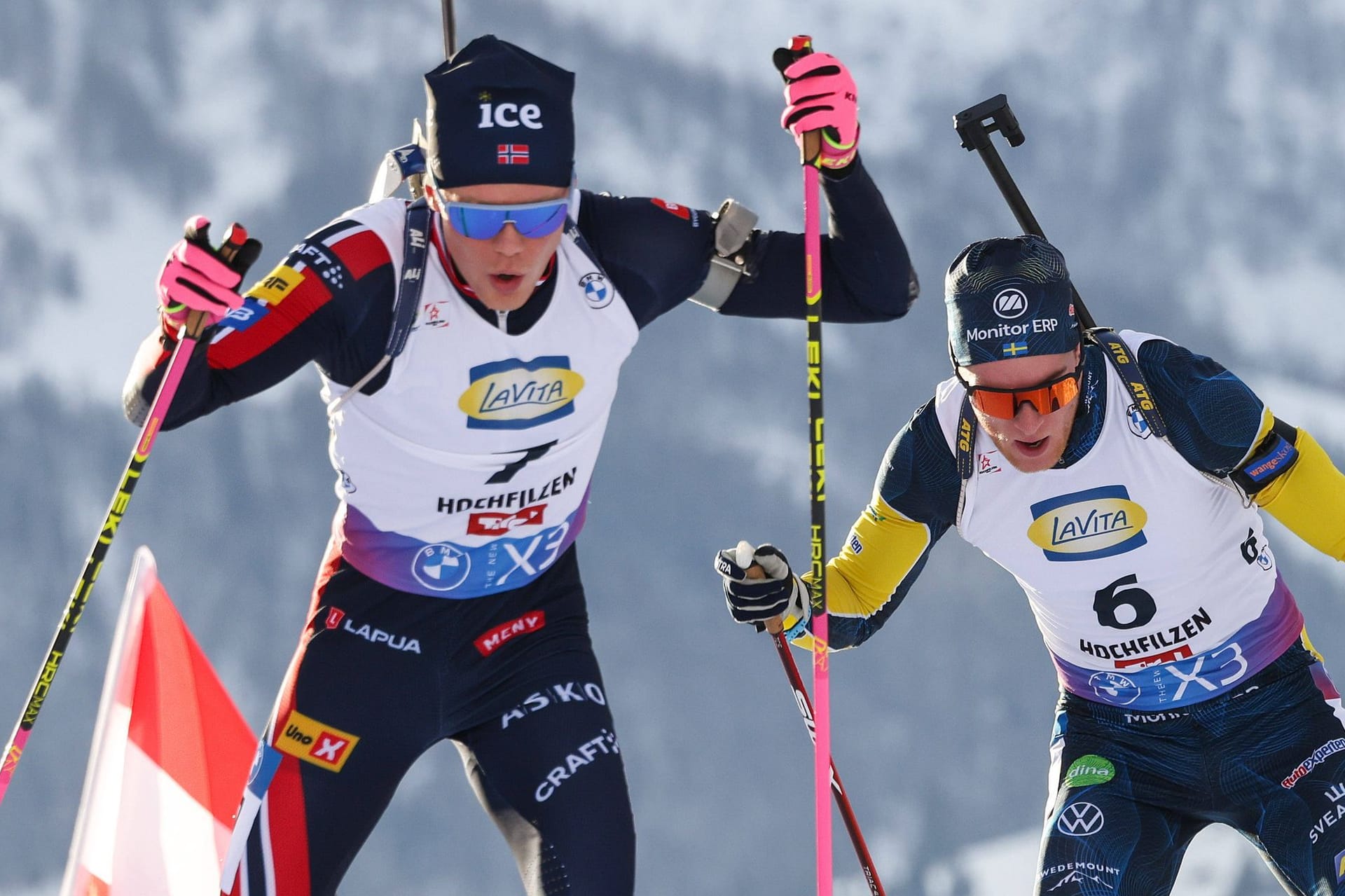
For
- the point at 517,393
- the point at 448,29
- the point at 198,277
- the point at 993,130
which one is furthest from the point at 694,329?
the point at 198,277

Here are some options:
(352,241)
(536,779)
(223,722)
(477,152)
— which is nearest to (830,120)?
(477,152)

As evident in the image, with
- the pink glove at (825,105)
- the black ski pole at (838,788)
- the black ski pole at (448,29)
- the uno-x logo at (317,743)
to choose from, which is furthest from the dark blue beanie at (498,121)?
the black ski pole at (838,788)

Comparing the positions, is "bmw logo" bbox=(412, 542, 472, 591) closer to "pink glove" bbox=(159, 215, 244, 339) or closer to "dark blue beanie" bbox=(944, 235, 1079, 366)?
"pink glove" bbox=(159, 215, 244, 339)

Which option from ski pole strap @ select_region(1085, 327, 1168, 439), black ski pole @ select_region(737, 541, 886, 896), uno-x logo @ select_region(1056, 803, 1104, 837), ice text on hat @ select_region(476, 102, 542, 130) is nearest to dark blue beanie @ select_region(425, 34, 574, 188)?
ice text on hat @ select_region(476, 102, 542, 130)

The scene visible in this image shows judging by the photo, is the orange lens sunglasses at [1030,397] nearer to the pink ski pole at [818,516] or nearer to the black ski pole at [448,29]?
the pink ski pole at [818,516]

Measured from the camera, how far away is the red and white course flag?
567cm

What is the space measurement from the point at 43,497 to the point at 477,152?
8739mm

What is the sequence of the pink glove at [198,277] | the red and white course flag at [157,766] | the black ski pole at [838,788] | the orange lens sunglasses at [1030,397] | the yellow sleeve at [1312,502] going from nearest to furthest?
the pink glove at [198,277] < the orange lens sunglasses at [1030,397] < the yellow sleeve at [1312,502] < the black ski pole at [838,788] < the red and white course flag at [157,766]

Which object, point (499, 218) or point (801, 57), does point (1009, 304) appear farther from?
point (499, 218)

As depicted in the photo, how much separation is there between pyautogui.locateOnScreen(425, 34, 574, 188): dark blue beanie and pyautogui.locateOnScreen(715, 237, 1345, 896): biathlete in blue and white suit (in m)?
1.08

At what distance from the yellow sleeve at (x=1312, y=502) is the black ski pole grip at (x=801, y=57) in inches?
54.3

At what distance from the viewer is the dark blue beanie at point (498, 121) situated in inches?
153

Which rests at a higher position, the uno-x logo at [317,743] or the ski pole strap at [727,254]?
the ski pole strap at [727,254]

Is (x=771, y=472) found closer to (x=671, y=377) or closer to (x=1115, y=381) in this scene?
(x=671, y=377)
